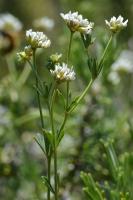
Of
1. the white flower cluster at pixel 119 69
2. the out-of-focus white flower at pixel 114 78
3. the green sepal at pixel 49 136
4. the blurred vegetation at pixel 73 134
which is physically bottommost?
the green sepal at pixel 49 136

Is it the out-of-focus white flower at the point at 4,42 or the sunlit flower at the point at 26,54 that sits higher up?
the out-of-focus white flower at the point at 4,42

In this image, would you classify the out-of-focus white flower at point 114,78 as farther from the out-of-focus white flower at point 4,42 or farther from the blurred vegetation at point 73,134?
the out-of-focus white flower at point 4,42

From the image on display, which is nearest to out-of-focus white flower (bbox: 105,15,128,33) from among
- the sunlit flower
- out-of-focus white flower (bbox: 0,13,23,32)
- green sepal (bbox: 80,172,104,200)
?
the sunlit flower

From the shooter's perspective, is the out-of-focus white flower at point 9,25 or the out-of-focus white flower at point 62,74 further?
the out-of-focus white flower at point 9,25

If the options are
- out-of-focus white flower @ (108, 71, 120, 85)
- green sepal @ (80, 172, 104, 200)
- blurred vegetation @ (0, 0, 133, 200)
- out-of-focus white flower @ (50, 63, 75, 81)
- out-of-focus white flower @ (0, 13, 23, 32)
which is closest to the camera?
out-of-focus white flower @ (50, 63, 75, 81)

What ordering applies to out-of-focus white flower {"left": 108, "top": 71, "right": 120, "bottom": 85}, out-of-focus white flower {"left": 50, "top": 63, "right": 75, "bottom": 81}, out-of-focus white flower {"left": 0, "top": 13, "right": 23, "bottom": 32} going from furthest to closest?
1. out-of-focus white flower {"left": 0, "top": 13, "right": 23, "bottom": 32}
2. out-of-focus white flower {"left": 108, "top": 71, "right": 120, "bottom": 85}
3. out-of-focus white flower {"left": 50, "top": 63, "right": 75, "bottom": 81}

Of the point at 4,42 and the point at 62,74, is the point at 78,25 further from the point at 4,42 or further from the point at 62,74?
the point at 4,42

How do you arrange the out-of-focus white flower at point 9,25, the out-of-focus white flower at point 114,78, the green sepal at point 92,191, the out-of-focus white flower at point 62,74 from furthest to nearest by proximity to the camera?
1. the out-of-focus white flower at point 9,25
2. the out-of-focus white flower at point 114,78
3. the green sepal at point 92,191
4. the out-of-focus white flower at point 62,74

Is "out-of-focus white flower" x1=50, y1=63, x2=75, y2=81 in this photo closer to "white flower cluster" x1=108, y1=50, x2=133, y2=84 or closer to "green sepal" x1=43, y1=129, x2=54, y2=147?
"green sepal" x1=43, y1=129, x2=54, y2=147

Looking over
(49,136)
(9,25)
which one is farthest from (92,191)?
(9,25)

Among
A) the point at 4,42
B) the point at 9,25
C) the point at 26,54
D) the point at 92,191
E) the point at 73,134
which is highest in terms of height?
the point at 9,25

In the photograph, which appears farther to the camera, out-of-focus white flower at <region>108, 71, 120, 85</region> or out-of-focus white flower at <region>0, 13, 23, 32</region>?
out-of-focus white flower at <region>0, 13, 23, 32</region>

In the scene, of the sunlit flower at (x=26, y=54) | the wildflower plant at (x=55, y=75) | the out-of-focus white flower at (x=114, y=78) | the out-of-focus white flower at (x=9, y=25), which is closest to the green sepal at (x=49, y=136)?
the wildflower plant at (x=55, y=75)
